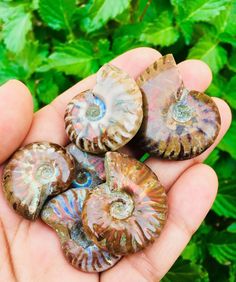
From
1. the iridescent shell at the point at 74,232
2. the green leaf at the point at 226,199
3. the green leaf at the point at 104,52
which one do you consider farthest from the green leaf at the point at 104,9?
the green leaf at the point at 226,199

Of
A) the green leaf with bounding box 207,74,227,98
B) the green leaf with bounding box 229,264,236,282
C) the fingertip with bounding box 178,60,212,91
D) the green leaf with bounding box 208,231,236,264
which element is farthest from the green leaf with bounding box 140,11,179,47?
the green leaf with bounding box 229,264,236,282

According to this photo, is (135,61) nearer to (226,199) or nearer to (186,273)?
(226,199)

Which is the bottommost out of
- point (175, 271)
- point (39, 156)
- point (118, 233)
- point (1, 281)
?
point (175, 271)

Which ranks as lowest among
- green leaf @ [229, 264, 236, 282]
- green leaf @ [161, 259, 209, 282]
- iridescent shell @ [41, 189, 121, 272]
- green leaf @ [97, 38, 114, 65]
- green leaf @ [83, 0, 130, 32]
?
green leaf @ [229, 264, 236, 282]

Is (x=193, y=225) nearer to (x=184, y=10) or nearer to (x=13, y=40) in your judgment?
(x=184, y=10)

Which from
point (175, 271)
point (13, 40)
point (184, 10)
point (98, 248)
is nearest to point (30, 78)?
point (13, 40)

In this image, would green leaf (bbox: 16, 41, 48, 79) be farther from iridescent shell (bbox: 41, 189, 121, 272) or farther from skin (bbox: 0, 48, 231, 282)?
iridescent shell (bbox: 41, 189, 121, 272)

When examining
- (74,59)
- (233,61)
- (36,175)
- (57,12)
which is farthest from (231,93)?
(36,175)
